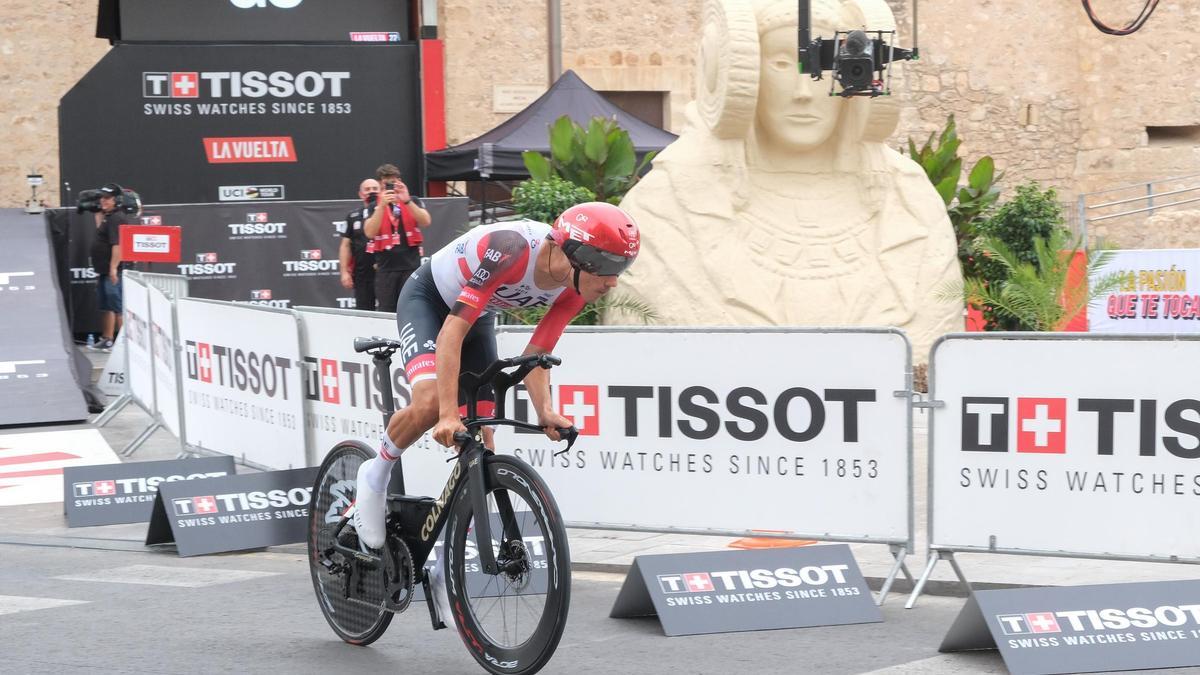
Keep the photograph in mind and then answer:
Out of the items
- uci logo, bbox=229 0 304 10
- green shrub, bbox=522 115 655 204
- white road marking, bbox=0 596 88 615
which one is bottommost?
white road marking, bbox=0 596 88 615

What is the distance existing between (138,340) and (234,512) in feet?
17.3

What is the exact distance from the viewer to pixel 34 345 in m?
16.0

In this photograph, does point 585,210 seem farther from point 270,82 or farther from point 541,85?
point 541,85

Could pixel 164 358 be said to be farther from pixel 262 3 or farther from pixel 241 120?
pixel 262 3

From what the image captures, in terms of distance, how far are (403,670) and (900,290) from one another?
9807 millimetres

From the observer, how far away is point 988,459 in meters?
7.25

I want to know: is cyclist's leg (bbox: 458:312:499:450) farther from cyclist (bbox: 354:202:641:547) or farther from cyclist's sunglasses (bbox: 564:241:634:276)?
cyclist's sunglasses (bbox: 564:241:634:276)

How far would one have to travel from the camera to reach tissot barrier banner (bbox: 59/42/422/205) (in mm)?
23094

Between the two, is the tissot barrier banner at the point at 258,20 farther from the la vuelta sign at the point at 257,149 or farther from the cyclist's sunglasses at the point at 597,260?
the cyclist's sunglasses at the point at 597,260

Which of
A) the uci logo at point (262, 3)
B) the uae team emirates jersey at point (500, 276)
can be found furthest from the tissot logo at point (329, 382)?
the uci logo at point (262, 3)

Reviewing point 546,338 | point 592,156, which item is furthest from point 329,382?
point 592,156

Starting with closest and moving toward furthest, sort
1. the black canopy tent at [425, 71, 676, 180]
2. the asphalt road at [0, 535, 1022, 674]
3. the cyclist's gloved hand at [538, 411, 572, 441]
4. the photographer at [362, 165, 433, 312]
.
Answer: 1. the cyclist's gloved hand at [538, 411, 572, 441]
2. the asphalt road at [0, 535, 1022, 674]
3. the photographer at [362, 165, 433, 312]
4. the black canopy tent at [425, 71, 676, 180]

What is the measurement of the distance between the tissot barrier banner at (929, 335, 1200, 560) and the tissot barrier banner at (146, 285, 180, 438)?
20.4 ft

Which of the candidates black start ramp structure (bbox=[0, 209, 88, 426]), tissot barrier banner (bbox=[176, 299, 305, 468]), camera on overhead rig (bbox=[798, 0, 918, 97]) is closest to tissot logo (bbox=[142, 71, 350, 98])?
black start ramp structure (bbox=[0, 209, 88, 426])
